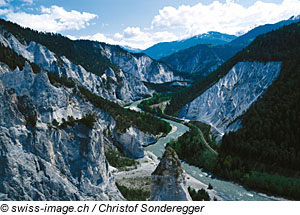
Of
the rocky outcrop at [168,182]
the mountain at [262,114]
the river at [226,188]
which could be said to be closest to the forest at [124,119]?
the mountain at [262,114]

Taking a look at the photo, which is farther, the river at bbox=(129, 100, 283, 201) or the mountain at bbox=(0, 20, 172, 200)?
the river at bbox=(129, 100, 283, 201)

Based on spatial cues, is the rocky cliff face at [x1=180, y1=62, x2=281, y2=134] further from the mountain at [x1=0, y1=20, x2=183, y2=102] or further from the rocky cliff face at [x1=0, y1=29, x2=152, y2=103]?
the mountain at [x1=0, y1=20, x2=183, y2=102]

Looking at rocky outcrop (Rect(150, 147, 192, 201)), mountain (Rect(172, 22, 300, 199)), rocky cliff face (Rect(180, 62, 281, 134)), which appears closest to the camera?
rocky outcrop (Rect(150, 147, 192, 201))

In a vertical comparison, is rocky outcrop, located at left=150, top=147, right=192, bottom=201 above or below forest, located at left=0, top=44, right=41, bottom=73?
below

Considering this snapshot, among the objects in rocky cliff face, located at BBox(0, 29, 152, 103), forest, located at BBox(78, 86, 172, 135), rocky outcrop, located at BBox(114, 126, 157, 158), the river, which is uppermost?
rocky cliff face, located at BBox(0, 29, 152, 103)

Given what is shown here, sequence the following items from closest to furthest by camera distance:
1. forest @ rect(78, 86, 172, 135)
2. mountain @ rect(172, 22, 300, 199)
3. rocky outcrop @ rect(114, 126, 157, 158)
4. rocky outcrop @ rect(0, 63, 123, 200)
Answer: rocky outcrop @ rect(0, 63, 123, 200) < mountain @ rect(172, 22, 300, 199) < rocky outcrop @ rect(114, 126, 157, 158) < forest @ rect(78, 86, 172, 135)

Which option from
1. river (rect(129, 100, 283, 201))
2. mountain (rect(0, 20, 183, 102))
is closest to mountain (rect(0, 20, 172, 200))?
river (rect(129, 100, 283, 201))

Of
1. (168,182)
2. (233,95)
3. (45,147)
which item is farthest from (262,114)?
(45,147)
